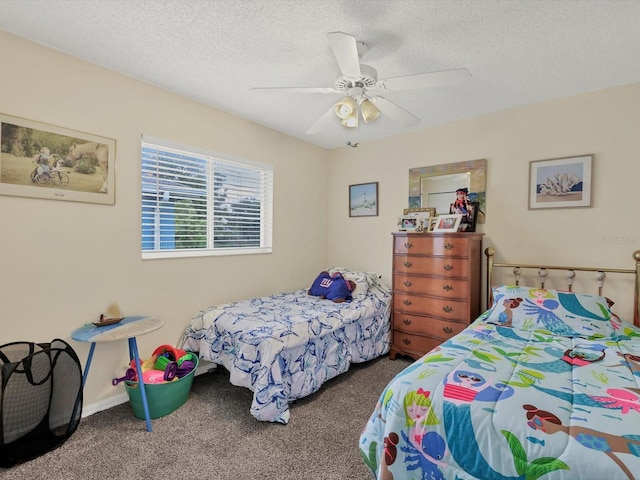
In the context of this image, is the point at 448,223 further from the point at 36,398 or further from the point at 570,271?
the point at 36,398

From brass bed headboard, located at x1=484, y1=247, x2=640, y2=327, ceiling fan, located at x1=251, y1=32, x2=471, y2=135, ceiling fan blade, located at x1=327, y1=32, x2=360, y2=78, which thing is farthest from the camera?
brass bed headboard, located at x1=484, y1=247, x2=640, y2=327

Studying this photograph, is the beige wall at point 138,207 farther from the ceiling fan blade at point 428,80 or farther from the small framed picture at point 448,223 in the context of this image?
the ceiling fan blade at point 428,80

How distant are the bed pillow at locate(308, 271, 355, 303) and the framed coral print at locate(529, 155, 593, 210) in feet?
6.23

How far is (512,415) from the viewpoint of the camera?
1.17 m

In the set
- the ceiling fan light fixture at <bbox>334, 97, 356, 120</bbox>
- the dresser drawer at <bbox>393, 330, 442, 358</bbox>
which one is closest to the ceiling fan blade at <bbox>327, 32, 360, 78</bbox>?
the ceiling fan light fixture at <bbox>334, 97, 356, 120</bbox>

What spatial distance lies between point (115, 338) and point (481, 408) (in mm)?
2068

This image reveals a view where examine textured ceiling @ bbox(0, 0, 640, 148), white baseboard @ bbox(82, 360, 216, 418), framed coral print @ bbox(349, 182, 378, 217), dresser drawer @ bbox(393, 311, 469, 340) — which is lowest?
white baseboard @ bbox(82, 360, 216, 418)

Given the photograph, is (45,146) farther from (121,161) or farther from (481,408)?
(481,408)

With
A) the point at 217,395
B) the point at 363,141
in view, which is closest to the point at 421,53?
the point at 363,141

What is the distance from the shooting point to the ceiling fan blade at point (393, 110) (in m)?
2.06

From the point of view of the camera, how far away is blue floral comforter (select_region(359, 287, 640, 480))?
1.02 meters

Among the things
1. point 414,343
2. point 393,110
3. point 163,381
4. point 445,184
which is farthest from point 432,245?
→ point 163,381

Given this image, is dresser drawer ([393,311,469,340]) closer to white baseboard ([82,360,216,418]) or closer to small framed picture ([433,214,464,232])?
small framed picture ([433,214,464,232])

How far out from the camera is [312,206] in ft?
13.5
